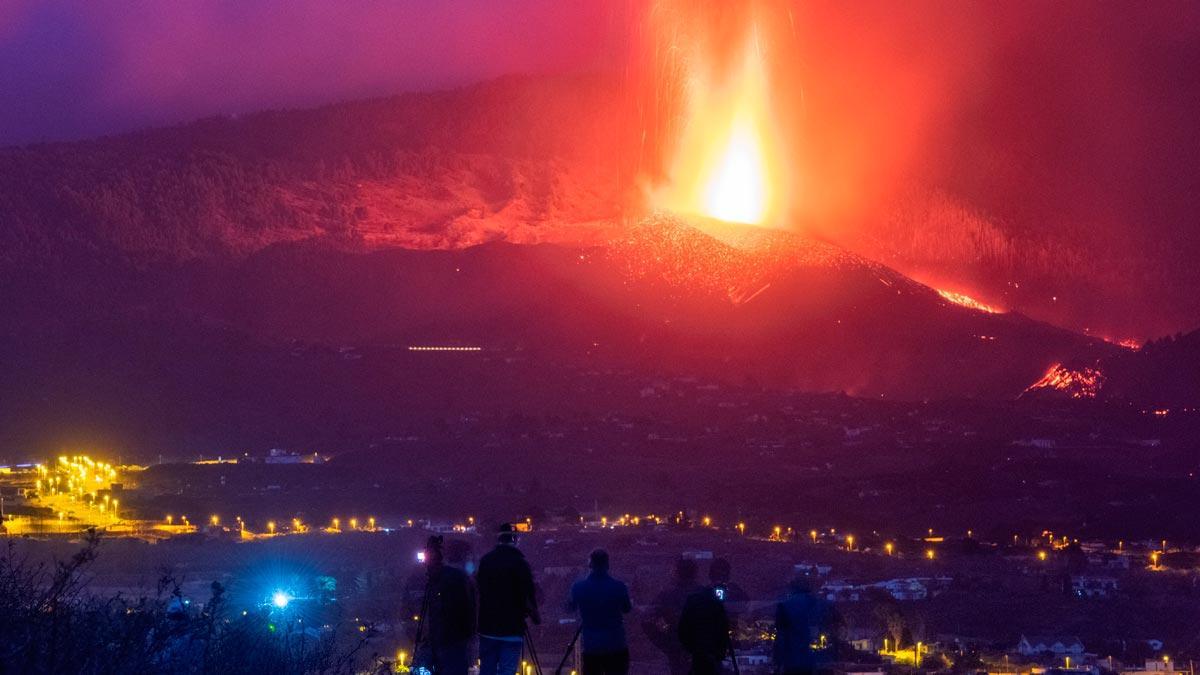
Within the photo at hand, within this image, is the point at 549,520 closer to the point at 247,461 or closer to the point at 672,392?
the point at 247,461

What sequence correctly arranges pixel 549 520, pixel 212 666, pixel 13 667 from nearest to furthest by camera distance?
pixel 13 667, pixel 212 666, pixel 549 520

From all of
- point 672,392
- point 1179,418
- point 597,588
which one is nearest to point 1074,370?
point 1179,418

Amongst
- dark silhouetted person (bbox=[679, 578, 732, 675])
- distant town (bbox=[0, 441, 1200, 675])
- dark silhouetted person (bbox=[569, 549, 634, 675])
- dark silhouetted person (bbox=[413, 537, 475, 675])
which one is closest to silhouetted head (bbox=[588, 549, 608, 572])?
dark silhouetted person (bbox=[569, 549, 634, 675])

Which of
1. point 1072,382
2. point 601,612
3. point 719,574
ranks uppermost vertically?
point 1072,382

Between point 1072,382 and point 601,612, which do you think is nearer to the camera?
point 601,612

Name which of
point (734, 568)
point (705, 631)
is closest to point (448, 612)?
point (705, 631)

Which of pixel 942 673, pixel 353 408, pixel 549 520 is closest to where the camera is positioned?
pixel 942 673

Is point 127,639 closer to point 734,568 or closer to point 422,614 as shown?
point 422,614
